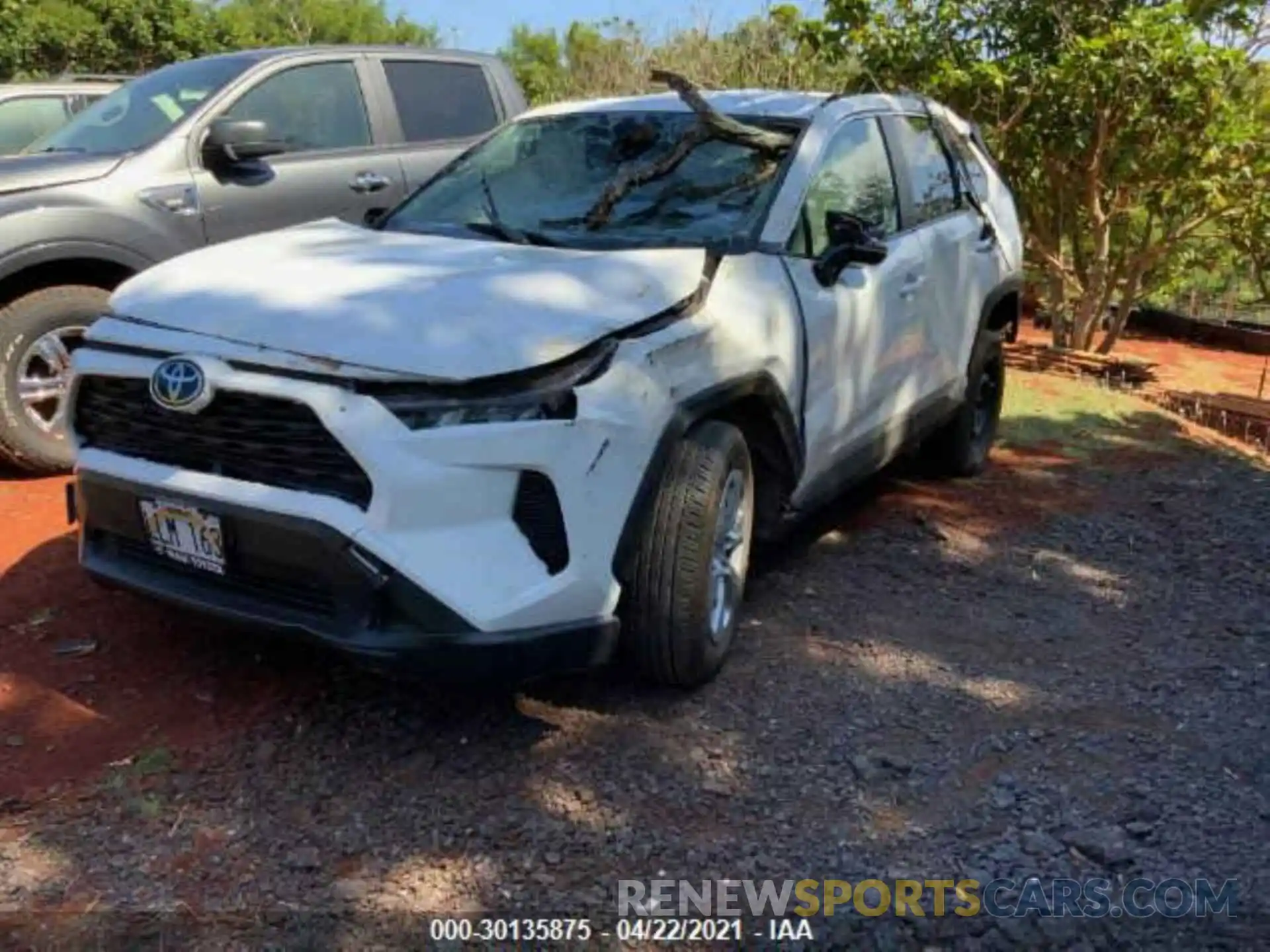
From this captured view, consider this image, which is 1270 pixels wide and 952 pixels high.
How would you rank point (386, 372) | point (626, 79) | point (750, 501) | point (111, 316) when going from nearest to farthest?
point (386, 372) → point (111, 316) → point (750, 501) → point (626, 79)

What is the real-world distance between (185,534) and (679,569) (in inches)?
51.3

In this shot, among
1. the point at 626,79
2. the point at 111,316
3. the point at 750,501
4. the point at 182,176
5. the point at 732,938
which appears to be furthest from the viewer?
the point at 626,79

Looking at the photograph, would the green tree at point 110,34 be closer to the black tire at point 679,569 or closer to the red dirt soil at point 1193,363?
the red dirt soil at point 1193,363

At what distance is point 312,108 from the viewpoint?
20.3ft

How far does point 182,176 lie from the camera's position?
18.0 feet

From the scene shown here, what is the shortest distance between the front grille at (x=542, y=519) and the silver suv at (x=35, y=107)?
6.72 meters

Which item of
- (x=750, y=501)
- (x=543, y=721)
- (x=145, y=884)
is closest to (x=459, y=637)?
(x=543, y=721)

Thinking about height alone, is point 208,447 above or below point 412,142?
below

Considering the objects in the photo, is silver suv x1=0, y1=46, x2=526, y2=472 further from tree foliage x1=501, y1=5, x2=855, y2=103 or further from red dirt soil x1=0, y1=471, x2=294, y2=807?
tree foliage x1=501, y1=5, x2=855, y2=103

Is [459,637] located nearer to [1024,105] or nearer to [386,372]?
[386,372]

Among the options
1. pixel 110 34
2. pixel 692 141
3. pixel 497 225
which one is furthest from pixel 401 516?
pixel 110 34

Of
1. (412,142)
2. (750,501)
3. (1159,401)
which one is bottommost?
(1159,401)

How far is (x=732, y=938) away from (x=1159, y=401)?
735 cm

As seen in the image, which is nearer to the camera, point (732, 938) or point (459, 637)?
point (732, 938)
